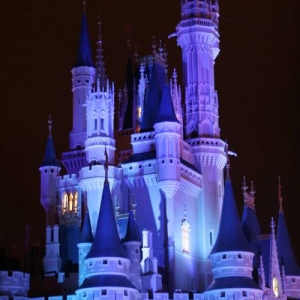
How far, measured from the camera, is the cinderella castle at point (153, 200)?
178 ft

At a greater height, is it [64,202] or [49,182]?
[49,182]

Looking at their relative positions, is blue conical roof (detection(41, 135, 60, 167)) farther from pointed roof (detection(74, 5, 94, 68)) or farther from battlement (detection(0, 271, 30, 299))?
battlement (detection(0, 271, 30, 299))

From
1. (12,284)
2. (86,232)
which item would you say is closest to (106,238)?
(86,232)

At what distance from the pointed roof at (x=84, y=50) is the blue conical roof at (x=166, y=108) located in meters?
7.95

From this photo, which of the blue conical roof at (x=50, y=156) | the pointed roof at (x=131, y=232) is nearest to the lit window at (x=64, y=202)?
the blue conical roof at (x=50, y=156)

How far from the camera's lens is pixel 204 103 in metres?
65.6

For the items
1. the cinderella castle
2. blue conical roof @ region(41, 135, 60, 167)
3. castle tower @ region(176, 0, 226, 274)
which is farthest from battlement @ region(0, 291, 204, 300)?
blue conical roof @ region(41, 135, 60, 167)

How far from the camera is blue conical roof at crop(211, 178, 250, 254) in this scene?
179 ft

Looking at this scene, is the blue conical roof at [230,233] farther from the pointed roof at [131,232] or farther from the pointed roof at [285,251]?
the pointed roof at [285,251]

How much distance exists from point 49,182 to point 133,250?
434 inches

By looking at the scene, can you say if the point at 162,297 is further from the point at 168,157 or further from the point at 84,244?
the point at 168,157

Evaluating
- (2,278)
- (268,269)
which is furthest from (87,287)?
(268,269)

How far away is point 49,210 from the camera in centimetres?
6344

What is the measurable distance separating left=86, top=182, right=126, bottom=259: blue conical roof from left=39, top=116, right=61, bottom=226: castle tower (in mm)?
10552
